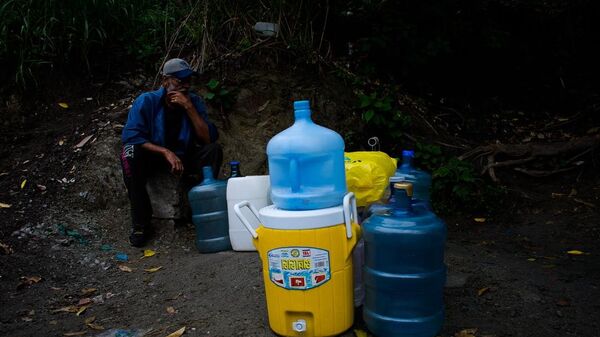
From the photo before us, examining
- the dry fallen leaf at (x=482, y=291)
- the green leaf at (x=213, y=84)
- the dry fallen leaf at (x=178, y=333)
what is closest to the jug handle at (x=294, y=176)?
the dry fallen leaf at (x=178, y=333)

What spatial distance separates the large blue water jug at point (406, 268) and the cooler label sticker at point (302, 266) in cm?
26

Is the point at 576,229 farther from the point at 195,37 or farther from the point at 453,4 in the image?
the point at 195,37

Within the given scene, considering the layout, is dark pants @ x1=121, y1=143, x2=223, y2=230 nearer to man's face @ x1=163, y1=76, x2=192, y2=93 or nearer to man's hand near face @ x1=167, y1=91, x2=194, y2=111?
man's hand near face @ x1=167, y1=91, x2=194, y2=111

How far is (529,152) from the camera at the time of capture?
220 inches

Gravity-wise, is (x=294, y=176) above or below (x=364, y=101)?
below

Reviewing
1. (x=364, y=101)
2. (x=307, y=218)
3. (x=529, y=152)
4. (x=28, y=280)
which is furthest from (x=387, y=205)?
(x=529, y=152)

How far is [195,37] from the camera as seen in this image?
562cm

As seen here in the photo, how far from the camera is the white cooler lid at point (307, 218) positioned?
224 centimetres

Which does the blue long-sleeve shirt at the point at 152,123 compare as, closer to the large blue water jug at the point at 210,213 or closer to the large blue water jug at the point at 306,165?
the large blue water jug at the point at 210,213

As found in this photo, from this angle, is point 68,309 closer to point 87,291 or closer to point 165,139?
point 87,291

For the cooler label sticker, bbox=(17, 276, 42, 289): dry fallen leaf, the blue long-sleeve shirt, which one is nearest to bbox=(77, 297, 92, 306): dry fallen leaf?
bbox=(17, 276, 42, 289): dry fallen leaf

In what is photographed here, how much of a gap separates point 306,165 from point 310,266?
53 cm

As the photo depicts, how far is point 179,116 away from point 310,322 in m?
2.38

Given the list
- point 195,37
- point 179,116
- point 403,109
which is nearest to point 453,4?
point 403,109
